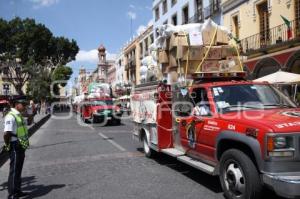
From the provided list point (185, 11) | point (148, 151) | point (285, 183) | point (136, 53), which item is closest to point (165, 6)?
point (185, 11)

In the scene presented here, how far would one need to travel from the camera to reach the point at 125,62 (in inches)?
2781

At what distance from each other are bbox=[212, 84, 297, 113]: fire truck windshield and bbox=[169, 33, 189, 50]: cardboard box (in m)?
2.34

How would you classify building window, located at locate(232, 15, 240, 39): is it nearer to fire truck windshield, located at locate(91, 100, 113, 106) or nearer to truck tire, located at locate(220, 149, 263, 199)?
fire truck windshield, located at locate(91, 100, 113, 106)

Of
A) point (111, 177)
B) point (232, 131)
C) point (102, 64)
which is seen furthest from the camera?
point (102, 64)

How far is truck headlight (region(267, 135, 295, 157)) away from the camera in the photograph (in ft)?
17.7

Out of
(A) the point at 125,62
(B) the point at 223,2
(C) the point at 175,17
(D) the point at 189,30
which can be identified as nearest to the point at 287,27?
(B) the point at 223,2


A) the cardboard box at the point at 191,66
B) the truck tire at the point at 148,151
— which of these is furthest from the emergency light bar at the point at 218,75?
the truck tire at the point at 148,151

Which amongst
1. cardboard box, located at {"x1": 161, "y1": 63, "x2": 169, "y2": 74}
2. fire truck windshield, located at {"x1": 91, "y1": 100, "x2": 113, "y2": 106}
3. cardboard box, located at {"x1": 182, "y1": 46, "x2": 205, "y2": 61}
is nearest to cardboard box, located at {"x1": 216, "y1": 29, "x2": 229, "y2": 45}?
cardboard box, located at {"x1": 182, "y1": 46, "x2": 205, "y2": 61}

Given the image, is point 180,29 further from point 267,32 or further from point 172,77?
point 267,32

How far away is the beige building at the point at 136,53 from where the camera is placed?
54.5m

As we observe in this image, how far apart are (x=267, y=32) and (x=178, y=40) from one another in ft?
50.1

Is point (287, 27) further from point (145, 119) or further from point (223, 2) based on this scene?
point (145, 119)

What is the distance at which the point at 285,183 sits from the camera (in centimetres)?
514

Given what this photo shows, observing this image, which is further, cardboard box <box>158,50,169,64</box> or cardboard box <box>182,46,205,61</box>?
cardboard box <box>158,50,169,64</box>
